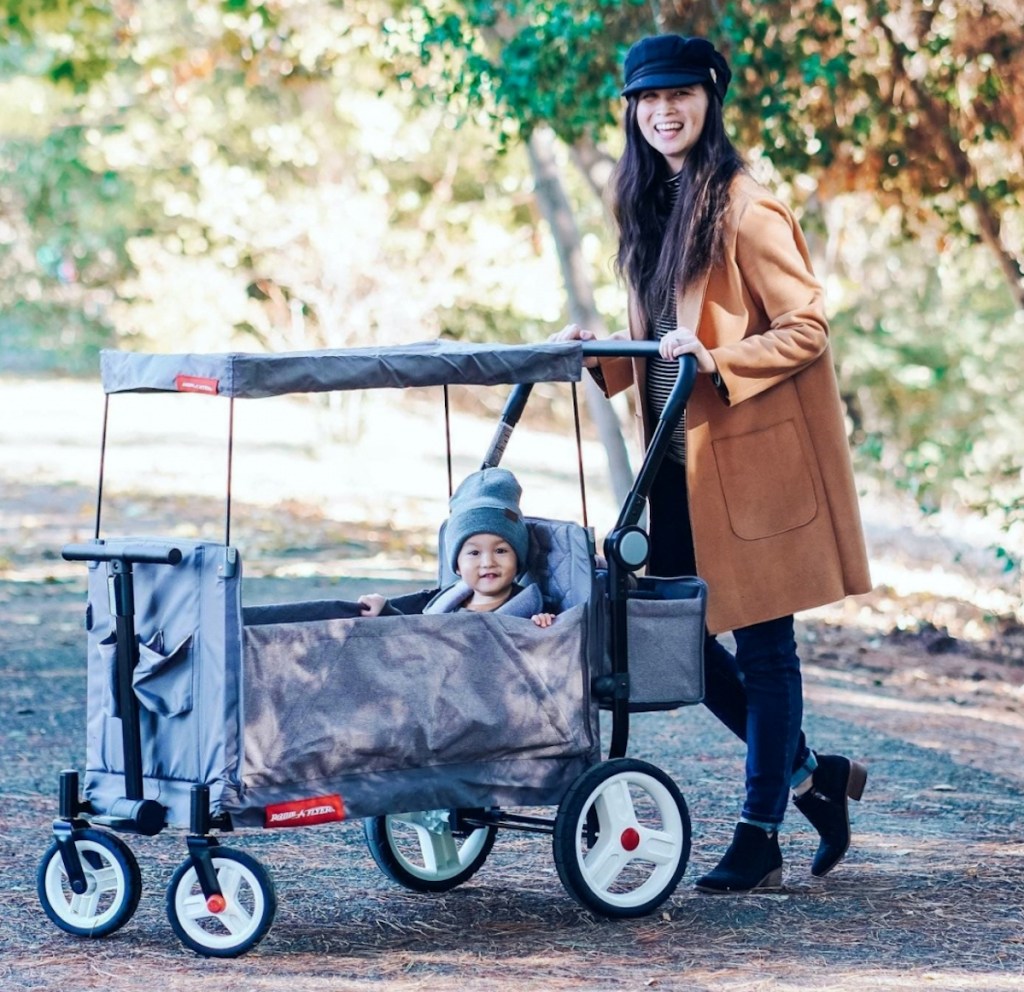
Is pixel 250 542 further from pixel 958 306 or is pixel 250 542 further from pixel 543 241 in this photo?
pixel 958 306

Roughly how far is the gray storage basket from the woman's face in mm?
1086

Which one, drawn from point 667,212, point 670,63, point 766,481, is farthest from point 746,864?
point 670,63

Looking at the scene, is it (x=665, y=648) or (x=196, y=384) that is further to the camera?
(x=665, y=648)

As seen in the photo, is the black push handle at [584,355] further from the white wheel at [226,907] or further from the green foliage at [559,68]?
the green foliage at [559,68]

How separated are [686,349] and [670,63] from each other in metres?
0.72

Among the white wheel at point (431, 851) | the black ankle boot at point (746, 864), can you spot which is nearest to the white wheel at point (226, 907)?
the white wheel at point (431, 851)

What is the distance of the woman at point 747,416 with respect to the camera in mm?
4484

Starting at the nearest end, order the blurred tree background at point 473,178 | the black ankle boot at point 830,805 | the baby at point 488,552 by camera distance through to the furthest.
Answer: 1. the baby at point 488,552
2. the black ankle boot at point 830,805
3. the blurred tree background at point 473,178

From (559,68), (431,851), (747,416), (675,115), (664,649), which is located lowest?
Answer: (431,851)

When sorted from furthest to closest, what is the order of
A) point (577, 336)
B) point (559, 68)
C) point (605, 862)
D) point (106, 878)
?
point (559, 68) → point (577, 336) → point (605, 862) → point (106, 878)

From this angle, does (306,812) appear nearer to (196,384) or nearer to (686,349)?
(196,384)

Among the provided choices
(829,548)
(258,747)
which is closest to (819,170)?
(829,548)

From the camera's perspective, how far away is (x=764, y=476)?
4547mm

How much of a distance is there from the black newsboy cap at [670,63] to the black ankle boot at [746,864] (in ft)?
6.09
